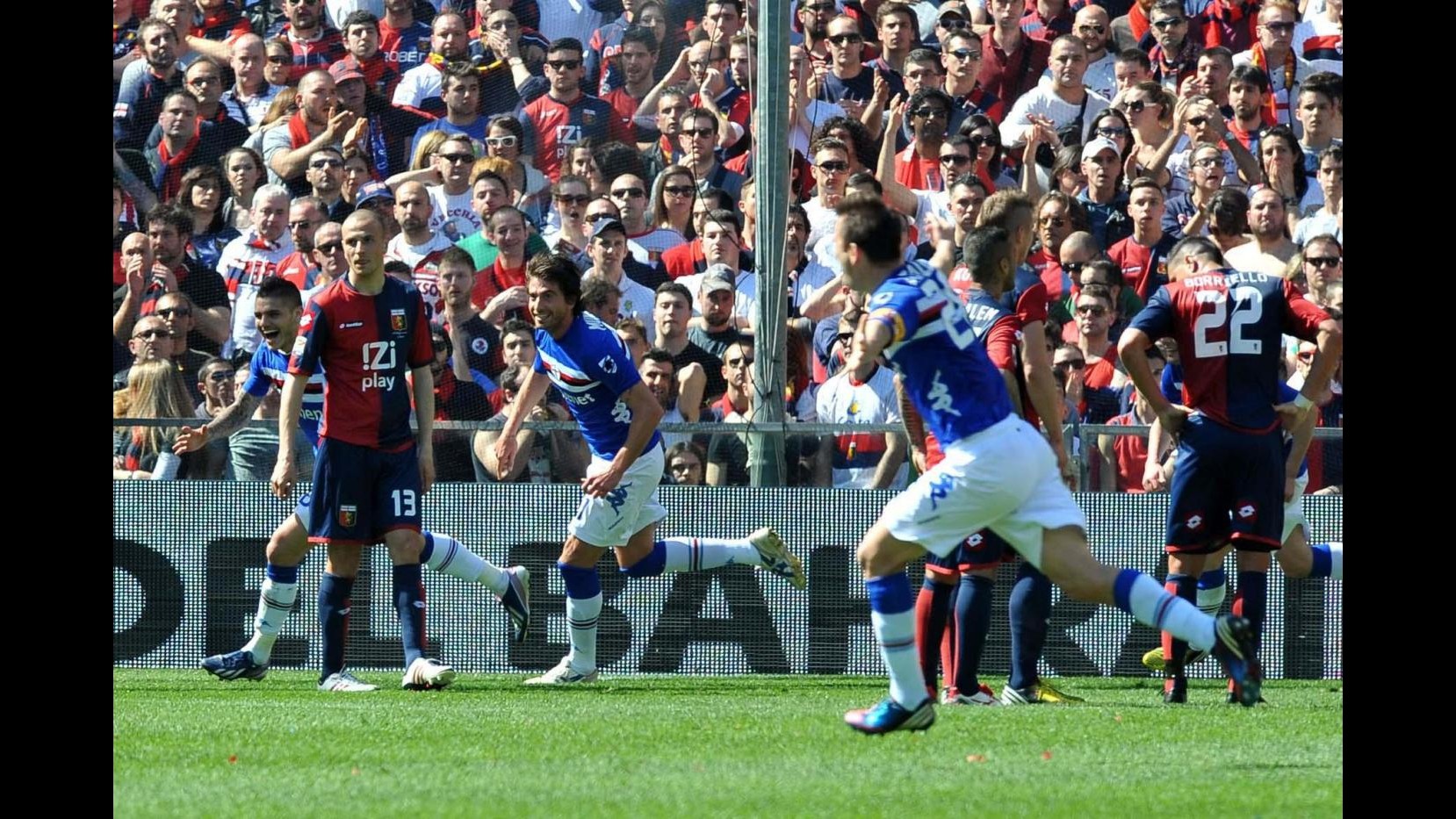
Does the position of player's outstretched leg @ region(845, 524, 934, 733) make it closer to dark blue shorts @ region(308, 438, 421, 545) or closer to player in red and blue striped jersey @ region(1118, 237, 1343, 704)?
player in red and blue striped jersey @ region(1118, 237, 1343, 704)

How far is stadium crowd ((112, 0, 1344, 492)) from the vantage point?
1207 centimetres

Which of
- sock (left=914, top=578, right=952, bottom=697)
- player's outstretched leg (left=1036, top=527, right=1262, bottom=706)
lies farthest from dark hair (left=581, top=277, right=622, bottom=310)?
player's outstretched leg (left=1036, top=527, right=1262, bottom=706)

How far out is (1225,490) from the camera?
9.02 m

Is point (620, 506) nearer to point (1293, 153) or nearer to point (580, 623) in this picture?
point (580, 623)

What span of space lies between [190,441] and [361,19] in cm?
468

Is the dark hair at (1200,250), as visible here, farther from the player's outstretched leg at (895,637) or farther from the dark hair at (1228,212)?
the dark hair at (1228,212)

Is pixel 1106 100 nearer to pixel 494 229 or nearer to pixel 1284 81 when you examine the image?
pixel 1284 81

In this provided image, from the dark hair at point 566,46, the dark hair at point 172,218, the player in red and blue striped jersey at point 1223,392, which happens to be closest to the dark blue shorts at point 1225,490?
the player in red and blue striped jersey at point 1223,392

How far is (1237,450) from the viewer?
8.98 metres

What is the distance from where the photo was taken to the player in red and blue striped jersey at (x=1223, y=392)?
895 centimetres

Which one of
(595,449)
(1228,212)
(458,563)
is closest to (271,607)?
(458,563)

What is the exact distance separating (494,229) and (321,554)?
289 cm

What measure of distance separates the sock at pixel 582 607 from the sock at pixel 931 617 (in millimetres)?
2215
